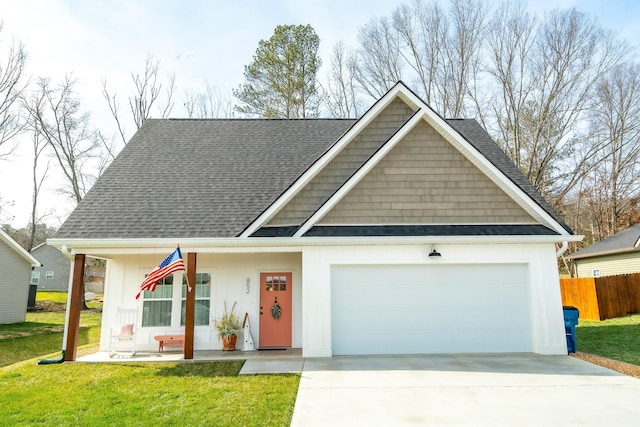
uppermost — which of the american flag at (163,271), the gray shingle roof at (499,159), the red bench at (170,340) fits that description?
the gray shingle roof at (499,159)

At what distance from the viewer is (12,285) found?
2005 centimetres

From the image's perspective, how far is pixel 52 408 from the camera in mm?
5965

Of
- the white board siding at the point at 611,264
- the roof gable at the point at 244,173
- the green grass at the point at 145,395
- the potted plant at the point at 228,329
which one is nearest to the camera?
the green grass at the point at 145,395

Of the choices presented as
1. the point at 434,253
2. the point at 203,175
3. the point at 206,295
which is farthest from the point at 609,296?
the point at 203,175

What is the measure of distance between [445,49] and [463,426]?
24130 millimetres

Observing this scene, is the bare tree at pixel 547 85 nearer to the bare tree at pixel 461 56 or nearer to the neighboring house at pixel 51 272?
the bare tree at pixel 461 56

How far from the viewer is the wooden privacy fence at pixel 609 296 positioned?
15.5m

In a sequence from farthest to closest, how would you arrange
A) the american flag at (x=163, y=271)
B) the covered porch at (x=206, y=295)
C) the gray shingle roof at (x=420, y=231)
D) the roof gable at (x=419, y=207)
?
the covered porch at (x=206, y=295) < the roof gable at (x=419, y=207) < the gray shingle roof at (x=420, y=231) < the american flag at (x=163, y=271)

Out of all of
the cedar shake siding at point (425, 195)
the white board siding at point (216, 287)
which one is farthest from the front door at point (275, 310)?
the cedar shake siding at point (425, 195)

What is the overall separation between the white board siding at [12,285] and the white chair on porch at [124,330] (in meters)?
12.7

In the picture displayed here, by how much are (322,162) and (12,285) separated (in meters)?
18.5

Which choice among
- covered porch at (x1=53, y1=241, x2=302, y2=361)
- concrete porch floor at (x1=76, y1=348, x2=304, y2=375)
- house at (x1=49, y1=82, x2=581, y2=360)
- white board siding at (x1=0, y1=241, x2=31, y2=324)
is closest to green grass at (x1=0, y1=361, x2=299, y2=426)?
concrete porch floor at (x1=76, y1=348, x2=304, y2=375)

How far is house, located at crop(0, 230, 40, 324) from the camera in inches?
763

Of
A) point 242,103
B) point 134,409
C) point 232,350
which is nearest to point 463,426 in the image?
point 134,409
